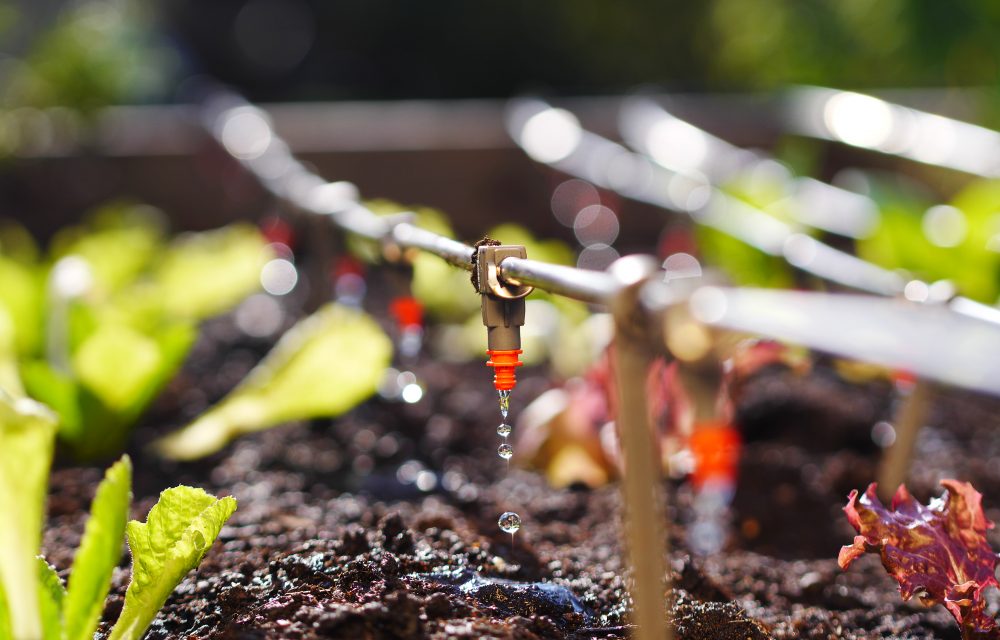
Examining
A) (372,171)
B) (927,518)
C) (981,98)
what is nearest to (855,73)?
(981,98)

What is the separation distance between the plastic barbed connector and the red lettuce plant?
290 mm

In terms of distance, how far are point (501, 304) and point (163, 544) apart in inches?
13.3

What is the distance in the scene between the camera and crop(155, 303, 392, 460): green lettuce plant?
4.30 ft

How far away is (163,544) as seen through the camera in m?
0.82

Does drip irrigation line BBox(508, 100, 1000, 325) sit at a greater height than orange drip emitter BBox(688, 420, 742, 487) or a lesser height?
greater

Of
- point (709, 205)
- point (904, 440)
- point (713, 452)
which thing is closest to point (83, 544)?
point (713, 452)

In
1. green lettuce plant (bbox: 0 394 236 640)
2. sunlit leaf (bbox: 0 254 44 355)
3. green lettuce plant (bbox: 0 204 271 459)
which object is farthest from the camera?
sunlit leaf (bbox: 0 254 44 355)

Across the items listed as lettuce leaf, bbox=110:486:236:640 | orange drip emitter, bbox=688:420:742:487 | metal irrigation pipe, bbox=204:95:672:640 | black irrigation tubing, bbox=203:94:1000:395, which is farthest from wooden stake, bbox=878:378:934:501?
lettuce leaf, bbox=110:486:236:640

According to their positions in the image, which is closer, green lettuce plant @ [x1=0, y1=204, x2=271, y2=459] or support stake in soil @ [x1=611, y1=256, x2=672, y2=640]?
support stake in soil @ [x1=611, y1=256, x2=672, y2=640]

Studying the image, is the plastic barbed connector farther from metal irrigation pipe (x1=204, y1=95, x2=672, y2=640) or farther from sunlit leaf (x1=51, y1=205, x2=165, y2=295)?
sunlit leaf (x1=51, y1=205, x2=165, y2=295)

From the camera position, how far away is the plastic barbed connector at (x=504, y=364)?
2.54 ft

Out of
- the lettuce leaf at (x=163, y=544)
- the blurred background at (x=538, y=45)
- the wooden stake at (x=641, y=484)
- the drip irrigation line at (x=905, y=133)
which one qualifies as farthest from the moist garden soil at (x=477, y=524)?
the blurred background at (x=538, y=45)

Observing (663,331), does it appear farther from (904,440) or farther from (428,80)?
(428,80)

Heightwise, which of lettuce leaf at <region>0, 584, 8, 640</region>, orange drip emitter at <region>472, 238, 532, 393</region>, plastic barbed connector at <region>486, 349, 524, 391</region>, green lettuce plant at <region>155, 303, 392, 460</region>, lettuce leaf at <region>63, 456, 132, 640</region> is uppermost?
green lettuce plant at <region>155, 303, 392, 460</region>
